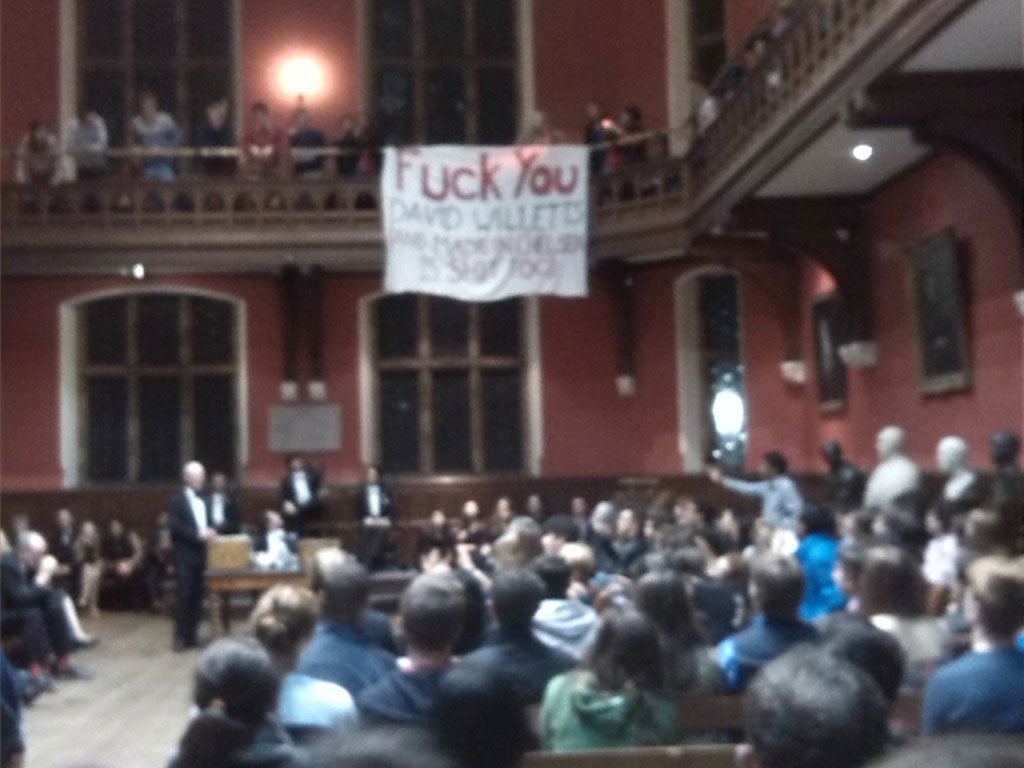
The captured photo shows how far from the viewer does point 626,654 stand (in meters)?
3.70

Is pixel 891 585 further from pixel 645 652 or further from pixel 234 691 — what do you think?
pixel 234 691

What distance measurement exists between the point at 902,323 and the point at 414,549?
609 centimetres

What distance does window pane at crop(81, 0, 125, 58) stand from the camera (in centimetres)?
1591

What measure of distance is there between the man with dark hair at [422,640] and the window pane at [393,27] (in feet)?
42.4

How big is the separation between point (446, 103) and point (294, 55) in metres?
1.73

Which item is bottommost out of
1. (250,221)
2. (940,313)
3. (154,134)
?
(940,313)

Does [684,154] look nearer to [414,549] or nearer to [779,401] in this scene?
[779,401]

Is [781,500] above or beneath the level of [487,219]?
beneath

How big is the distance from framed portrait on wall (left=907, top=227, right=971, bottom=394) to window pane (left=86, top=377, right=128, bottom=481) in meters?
8.98

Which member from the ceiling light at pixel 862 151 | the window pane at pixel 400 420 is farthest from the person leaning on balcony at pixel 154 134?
the ceiling light at pixel 862 151

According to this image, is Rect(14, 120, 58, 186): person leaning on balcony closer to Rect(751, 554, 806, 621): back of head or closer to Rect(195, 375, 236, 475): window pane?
Rect(195, 375, 236, 475): window pane

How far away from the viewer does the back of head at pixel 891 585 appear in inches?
169

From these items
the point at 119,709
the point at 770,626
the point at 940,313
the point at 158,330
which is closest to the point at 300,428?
the point at 158,330

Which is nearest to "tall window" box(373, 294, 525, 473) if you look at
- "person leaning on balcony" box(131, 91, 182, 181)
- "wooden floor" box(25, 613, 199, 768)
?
"person leaning on balcony" box(131, 91, 182, 181)
